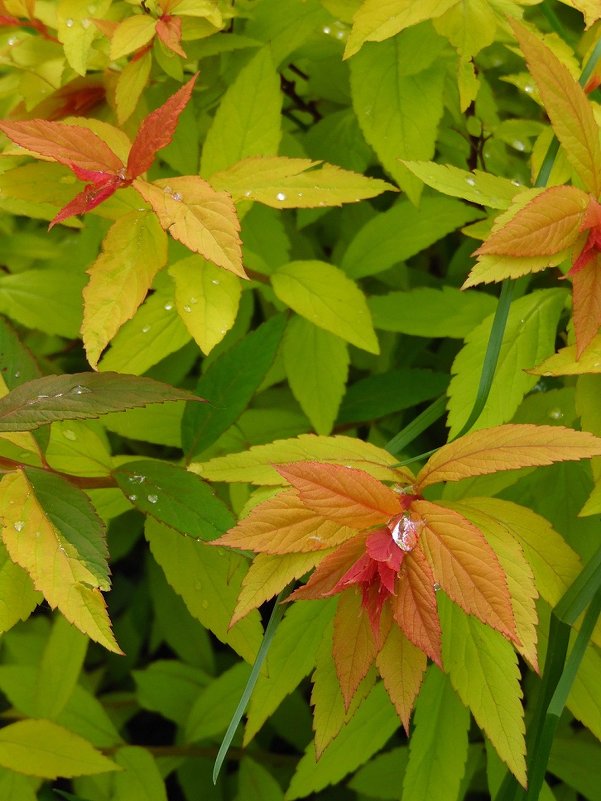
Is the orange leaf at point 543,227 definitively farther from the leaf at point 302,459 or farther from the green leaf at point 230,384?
the green leaf at point 230,384

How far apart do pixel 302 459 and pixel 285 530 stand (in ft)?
0.36

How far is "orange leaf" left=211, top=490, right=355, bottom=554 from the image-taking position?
67 centimetres

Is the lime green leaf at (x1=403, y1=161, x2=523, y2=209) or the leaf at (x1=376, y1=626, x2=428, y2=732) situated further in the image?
the lime green leaf at (x1=403, y1=161, x2=523, y2=209)

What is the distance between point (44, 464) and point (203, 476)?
0.17m

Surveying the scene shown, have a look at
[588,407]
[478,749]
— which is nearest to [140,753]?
[478,749]

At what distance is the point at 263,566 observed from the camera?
2.32 feet

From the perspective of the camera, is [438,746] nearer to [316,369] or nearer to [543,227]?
[316,369]

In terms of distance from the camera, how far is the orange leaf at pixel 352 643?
68 centimetres

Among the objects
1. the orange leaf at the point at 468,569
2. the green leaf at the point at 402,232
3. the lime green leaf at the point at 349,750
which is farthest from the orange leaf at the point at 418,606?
the green leaf at the point at 402,232

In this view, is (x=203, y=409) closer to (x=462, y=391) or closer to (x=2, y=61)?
(x=462, y=391)

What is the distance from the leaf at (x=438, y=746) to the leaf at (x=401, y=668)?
0.26 m

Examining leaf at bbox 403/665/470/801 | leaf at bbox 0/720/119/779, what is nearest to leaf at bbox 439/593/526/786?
leaf at bbox 403/665/470/801

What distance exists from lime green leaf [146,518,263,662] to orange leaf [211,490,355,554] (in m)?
0.17

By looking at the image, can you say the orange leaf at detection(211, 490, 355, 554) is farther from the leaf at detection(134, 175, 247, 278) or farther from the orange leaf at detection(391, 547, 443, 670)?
the leaf at detection(134, 175, 247, 278)
